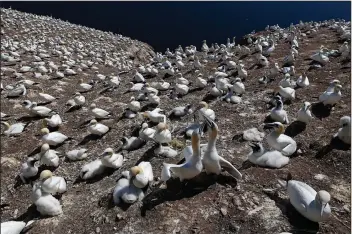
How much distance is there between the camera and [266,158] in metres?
6.60

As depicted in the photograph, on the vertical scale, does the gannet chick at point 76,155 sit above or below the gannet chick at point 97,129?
below

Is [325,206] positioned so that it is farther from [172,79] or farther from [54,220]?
[172,79]

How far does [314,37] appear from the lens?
20281 mm

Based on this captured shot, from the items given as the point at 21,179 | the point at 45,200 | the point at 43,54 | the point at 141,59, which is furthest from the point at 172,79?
the point at 141,59

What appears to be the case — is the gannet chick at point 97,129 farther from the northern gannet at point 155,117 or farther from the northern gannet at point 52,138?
the northern gannet at point 155,117

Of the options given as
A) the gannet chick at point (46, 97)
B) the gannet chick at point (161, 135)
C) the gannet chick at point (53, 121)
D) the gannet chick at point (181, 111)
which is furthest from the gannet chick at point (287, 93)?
the gannet chick at point (46, 97)

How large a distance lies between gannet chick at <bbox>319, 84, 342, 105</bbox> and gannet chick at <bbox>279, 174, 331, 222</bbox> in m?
4.00

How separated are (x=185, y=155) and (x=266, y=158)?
149cm

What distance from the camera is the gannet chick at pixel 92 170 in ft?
24.5

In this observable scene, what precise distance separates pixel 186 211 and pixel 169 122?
4.07 m

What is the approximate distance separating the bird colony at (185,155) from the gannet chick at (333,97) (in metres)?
0.03

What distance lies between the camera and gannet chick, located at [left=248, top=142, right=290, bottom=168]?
6586 millimetres

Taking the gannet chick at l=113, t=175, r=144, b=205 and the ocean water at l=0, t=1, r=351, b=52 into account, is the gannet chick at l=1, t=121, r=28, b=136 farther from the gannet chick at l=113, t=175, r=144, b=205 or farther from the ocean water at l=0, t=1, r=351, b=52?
the ocean water at l=0, t=1, r=351, b=52

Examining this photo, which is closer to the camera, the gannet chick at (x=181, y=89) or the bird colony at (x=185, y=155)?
the bird colony at (x=185, y=155)
